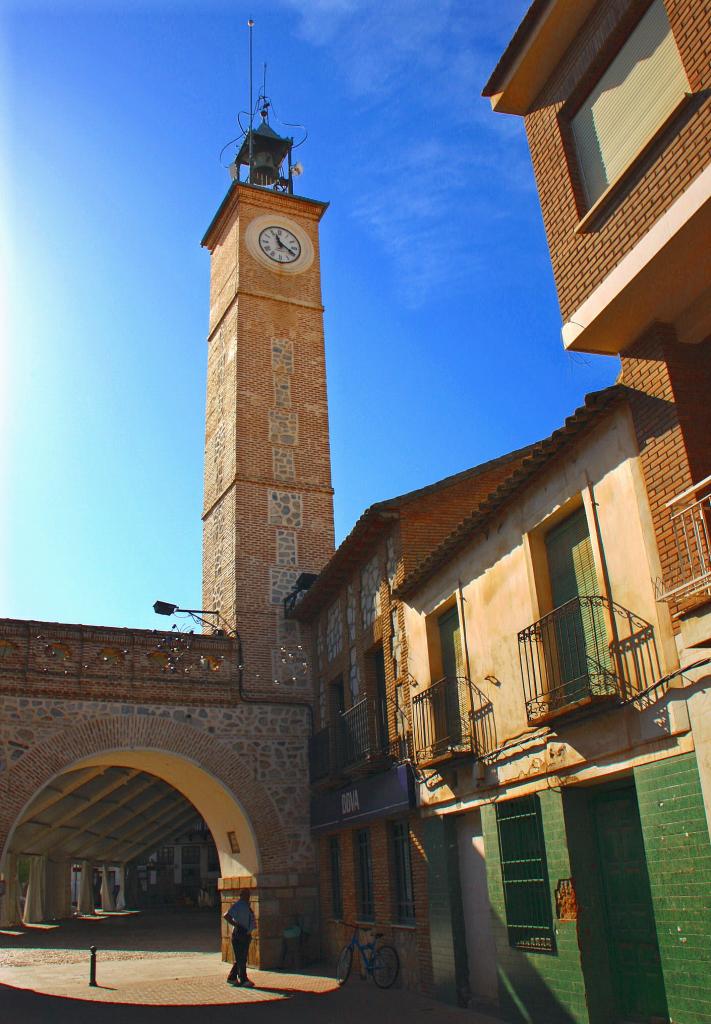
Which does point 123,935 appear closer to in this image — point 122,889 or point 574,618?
point 574,618

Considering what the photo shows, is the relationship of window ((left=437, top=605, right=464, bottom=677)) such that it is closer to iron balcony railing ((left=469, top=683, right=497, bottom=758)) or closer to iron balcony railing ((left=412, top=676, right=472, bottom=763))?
iron balcony railing ((left=412, top=676, right=472, bottom=763))

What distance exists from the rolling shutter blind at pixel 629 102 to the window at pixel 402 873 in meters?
8.60

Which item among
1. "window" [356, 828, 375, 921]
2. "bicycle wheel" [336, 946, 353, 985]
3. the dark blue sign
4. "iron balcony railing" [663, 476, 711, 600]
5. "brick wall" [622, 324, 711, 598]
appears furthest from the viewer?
"window" [356, 828, 375, 921]

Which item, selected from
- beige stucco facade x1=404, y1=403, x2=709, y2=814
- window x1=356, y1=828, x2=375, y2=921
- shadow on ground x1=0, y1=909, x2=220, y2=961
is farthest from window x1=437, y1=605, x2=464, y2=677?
shadow on ground x1=0, y1=909, x2=220, y2=961

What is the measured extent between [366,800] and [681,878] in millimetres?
6960

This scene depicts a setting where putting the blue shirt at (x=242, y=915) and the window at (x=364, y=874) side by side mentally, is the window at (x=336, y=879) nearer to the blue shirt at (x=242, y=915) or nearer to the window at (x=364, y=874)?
the window at (x=364, y=874)

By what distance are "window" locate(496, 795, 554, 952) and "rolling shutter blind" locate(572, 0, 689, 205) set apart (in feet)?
19.5

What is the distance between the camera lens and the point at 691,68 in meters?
6.32

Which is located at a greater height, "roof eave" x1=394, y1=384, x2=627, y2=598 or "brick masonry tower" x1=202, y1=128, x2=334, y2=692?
"brick masonry tower" x1=202, y1=128, x2=334, y2=692

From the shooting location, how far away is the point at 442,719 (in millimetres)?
10891

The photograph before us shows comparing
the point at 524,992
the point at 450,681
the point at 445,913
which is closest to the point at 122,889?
the point at 445,913

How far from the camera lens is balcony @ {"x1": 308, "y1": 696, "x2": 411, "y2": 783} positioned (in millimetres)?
12203

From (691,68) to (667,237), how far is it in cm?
130

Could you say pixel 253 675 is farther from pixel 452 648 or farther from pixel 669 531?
pixel 669 531
